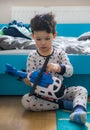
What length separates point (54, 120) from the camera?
121 centimetres

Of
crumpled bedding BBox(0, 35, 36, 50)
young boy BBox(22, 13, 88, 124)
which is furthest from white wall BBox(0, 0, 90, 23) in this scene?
young boy BBox(22, 13, 88, 124)

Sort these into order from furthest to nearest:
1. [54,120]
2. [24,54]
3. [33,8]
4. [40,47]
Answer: [33,8] → [24,54] → [40,47] → [54,120]

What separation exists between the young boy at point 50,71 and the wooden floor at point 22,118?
0.06 metres

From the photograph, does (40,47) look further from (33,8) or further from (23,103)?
(33,8)

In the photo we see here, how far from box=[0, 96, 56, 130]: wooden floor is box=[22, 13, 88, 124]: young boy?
0.06 meters

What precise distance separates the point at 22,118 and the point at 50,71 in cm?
27

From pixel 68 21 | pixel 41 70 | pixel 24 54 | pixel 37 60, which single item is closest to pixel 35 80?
pixel 41 70

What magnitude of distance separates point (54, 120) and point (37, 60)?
351 millimetres

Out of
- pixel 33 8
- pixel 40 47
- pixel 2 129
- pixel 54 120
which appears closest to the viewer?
pixel 2 129

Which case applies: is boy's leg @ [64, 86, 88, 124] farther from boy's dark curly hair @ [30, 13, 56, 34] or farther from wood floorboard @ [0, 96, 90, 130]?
boy's dark curly hair @ [30, 13, 56, 34]

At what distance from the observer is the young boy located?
1.29 meters
